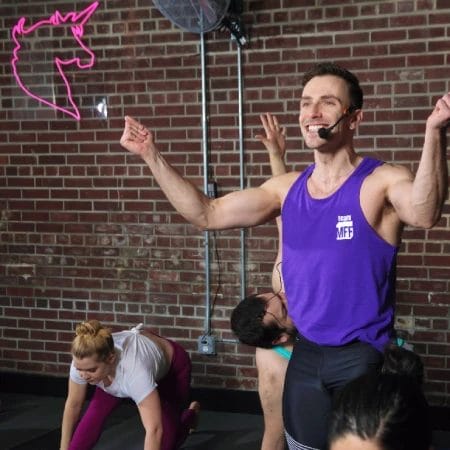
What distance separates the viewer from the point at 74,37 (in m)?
4.08

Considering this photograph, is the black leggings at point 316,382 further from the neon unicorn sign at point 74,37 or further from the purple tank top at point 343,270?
the neon unicorn sign at point 74,37

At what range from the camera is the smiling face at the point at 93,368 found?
9.48 feet

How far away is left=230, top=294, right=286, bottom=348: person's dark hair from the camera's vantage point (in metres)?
2.71

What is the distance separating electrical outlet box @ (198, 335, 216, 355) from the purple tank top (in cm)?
209

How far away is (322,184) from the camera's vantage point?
6.35 ft

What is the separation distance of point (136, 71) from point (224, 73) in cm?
53

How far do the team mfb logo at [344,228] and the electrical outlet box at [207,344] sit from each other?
7.44 ft

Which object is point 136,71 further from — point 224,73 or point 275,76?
point 275,76

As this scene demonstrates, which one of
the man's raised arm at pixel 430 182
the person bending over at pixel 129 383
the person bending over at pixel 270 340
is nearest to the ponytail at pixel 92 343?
the person bending over at pixel 129 383

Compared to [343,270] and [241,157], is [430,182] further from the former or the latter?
[241,157]

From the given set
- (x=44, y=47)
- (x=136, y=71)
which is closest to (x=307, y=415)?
(x=136, y=71)

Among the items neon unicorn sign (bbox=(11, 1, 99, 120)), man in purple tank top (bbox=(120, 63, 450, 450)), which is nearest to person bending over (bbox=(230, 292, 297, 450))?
man in purple tank top (bbox=(120, 63, 450, 450))

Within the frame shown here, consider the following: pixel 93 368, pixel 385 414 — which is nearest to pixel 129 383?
pixel 93 368

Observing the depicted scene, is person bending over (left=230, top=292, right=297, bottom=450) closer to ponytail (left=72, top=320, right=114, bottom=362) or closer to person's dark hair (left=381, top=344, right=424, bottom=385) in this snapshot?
ponytail (left=72, top=320, right=114, bottom=362)
